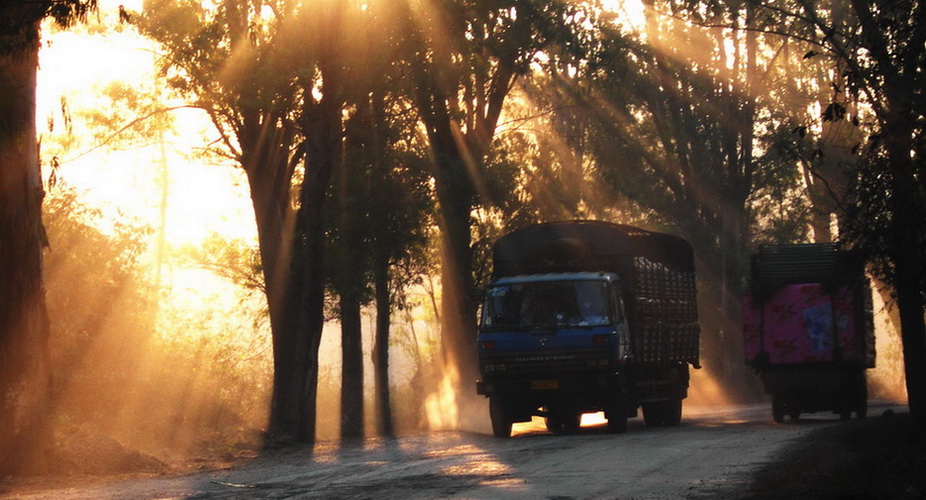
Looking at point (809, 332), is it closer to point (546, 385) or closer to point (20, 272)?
point (546, 385)

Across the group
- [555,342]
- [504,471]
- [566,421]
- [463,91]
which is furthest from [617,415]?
[463,91]

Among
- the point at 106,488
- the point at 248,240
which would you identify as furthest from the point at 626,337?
the point at 248,240

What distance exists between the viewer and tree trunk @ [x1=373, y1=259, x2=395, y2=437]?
1238 inches

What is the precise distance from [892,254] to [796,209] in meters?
37.1

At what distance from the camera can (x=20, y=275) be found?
15.7 metres

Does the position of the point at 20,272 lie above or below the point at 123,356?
above

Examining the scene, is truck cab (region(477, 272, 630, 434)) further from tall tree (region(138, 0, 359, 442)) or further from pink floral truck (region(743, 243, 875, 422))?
tall tree (region(138, 0, 359, 442))

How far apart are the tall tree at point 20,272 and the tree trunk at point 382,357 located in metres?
14.2

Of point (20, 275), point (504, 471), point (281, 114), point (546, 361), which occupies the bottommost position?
point (504, 471)

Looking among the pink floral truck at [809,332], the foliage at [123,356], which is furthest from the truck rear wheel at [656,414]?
the foliage at [123,356]

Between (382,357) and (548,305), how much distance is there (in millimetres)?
13386

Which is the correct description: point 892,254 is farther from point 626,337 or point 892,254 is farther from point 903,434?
point 626,337

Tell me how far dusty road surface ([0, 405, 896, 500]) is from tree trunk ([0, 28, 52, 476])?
172 cm

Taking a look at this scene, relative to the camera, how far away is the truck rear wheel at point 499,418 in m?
21.2
